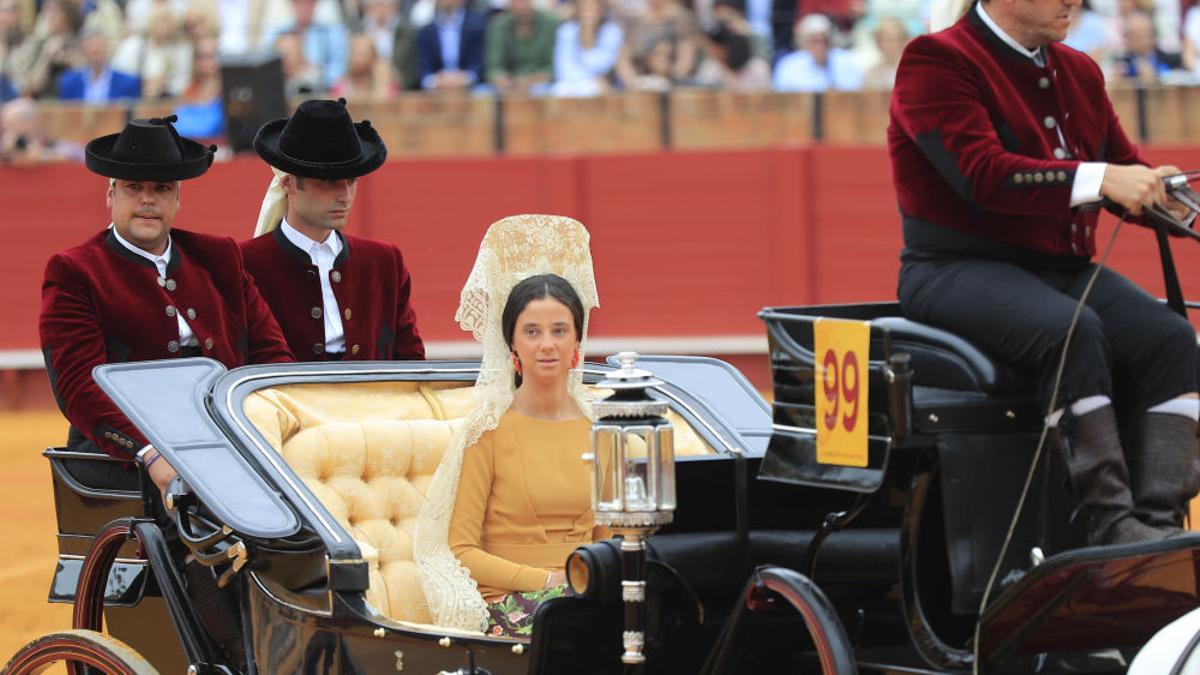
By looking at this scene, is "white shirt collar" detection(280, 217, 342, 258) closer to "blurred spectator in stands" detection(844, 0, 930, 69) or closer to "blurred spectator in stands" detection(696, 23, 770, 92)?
"blurred spectator in stands" detection(844, 0, 930, 69)

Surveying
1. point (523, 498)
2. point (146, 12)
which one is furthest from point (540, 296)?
point (146, 12)

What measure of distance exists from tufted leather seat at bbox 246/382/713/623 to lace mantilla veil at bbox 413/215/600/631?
0.16m

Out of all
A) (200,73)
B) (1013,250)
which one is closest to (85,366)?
(1013,250)

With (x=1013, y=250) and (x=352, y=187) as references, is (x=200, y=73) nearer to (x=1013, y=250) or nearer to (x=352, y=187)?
(x=352, y=187)

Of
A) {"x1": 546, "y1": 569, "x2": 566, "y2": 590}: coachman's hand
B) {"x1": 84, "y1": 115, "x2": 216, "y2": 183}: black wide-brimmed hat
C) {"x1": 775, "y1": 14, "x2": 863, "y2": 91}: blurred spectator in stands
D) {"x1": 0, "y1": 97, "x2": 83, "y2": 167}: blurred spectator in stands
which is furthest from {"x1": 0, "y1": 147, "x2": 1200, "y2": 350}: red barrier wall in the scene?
{"x1": 546, "y1": 569, "x2": 566, "y2": 590}: coachman's hand

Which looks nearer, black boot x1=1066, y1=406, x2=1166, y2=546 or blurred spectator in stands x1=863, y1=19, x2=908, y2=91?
black boot x1=1066, y1=406, x2=1166, y2=546

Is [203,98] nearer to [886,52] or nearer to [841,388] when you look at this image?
[886,52]

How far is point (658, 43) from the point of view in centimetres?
1517

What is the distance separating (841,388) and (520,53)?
455 inches

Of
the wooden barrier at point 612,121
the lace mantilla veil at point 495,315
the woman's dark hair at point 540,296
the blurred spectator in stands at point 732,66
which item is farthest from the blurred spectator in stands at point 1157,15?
the woman's dark hair at point 540,296

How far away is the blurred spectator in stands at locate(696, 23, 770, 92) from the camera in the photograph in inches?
595

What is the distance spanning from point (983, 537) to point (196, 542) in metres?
1.83

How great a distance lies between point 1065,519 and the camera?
3914 mm

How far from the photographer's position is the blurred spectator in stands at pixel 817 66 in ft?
48.9
